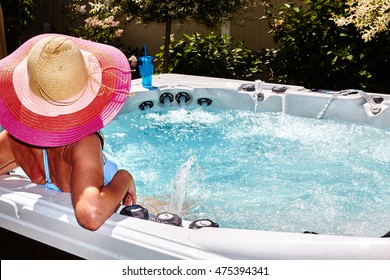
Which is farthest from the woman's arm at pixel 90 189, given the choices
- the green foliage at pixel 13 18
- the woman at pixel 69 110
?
the green foliage at pixel 13 18

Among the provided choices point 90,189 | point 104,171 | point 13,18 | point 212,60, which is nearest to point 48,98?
point 90,189

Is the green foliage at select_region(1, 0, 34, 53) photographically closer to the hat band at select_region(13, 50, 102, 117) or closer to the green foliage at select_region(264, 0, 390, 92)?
the green foliage at select_region(264, 0, 390, 92)

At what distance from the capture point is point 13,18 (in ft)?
23.2

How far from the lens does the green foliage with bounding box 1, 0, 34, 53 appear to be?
278 inches

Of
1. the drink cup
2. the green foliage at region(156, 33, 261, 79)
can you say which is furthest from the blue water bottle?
the green foliage at region(156, 33, 261, 79)

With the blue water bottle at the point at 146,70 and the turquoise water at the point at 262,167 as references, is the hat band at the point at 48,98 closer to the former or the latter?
the turquoise water at the point at 262,167

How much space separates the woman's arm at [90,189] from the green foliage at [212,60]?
458cm

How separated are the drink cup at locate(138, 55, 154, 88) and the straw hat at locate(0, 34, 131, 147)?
8.95 ft

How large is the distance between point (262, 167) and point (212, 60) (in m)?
2.80

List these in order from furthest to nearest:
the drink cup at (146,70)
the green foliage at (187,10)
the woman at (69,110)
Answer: the green foliage at (187,10), the drink cup at (146,70), the woman at (69,110)

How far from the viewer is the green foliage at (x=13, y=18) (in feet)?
23.1

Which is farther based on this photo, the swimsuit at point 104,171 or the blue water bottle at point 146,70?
the blue water bottle at point 146,70

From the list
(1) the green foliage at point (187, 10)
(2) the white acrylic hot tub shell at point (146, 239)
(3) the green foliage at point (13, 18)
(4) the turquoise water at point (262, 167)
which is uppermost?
(1) the green foliage at point (187, 10)
